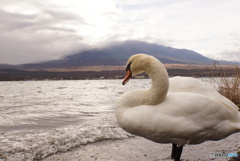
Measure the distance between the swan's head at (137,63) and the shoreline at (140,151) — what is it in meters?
2.34

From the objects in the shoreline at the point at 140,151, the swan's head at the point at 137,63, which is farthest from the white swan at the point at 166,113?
the shoreline at the point at 140,151

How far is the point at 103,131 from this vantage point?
9117 mm

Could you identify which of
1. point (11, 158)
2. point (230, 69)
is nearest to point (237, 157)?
point (11, 158)

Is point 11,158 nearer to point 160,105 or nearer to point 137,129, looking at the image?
point 137,129

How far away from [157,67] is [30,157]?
13.7 ft

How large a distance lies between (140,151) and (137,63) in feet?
9.71

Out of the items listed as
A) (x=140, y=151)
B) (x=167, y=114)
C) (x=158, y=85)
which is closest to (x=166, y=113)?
(x=167, y=114)

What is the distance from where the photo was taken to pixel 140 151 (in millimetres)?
6598

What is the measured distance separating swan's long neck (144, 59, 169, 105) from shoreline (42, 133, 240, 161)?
6.67 ft

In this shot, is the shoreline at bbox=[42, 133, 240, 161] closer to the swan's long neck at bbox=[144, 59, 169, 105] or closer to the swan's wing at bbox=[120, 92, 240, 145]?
the swan's wing at bbox=[120, 92, 240, 145]

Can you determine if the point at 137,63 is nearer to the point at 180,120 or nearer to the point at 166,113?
the point at 166,113

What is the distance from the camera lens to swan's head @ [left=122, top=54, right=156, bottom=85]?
4520 millimetres

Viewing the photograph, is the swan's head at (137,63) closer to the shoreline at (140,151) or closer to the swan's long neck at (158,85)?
→ the swan's long neck at (158,85)

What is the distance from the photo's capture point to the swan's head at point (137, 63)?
178 inches
